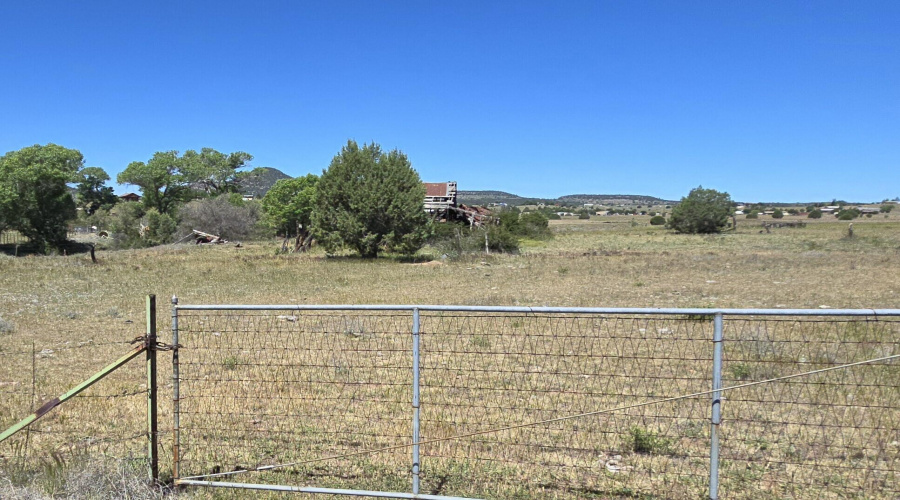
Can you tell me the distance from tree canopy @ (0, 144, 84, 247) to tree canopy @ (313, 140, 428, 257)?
25134mm

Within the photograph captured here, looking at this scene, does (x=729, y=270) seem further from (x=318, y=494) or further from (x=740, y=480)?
(x=318, y=494)

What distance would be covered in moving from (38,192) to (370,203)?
29.2m

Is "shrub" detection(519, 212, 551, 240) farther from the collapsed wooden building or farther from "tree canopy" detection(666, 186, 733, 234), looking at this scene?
"tree canopy" detection(666, 186, 733, 234)

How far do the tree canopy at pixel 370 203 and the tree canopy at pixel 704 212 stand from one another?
126ft

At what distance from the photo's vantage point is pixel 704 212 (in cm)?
5688

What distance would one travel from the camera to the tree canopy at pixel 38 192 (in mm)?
39812

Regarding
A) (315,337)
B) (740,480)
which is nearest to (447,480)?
(740,480)

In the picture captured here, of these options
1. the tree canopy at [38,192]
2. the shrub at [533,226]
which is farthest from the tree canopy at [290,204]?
the shrub at [533,226]

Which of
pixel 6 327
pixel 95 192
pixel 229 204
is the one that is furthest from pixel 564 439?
pixel 95 192

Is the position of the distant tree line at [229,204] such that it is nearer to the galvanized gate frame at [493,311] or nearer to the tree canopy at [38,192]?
the tree canopy at [38,192]

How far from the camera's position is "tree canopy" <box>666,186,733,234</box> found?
56.9m

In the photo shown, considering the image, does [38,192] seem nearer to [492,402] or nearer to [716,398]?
[492,402]

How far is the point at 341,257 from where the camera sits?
1169 inches

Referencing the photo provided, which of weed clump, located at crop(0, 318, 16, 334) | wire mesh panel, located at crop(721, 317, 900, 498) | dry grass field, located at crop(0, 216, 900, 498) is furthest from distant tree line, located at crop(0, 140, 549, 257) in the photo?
wire mesh panel, located at crop(721, 317, 900, 498)
